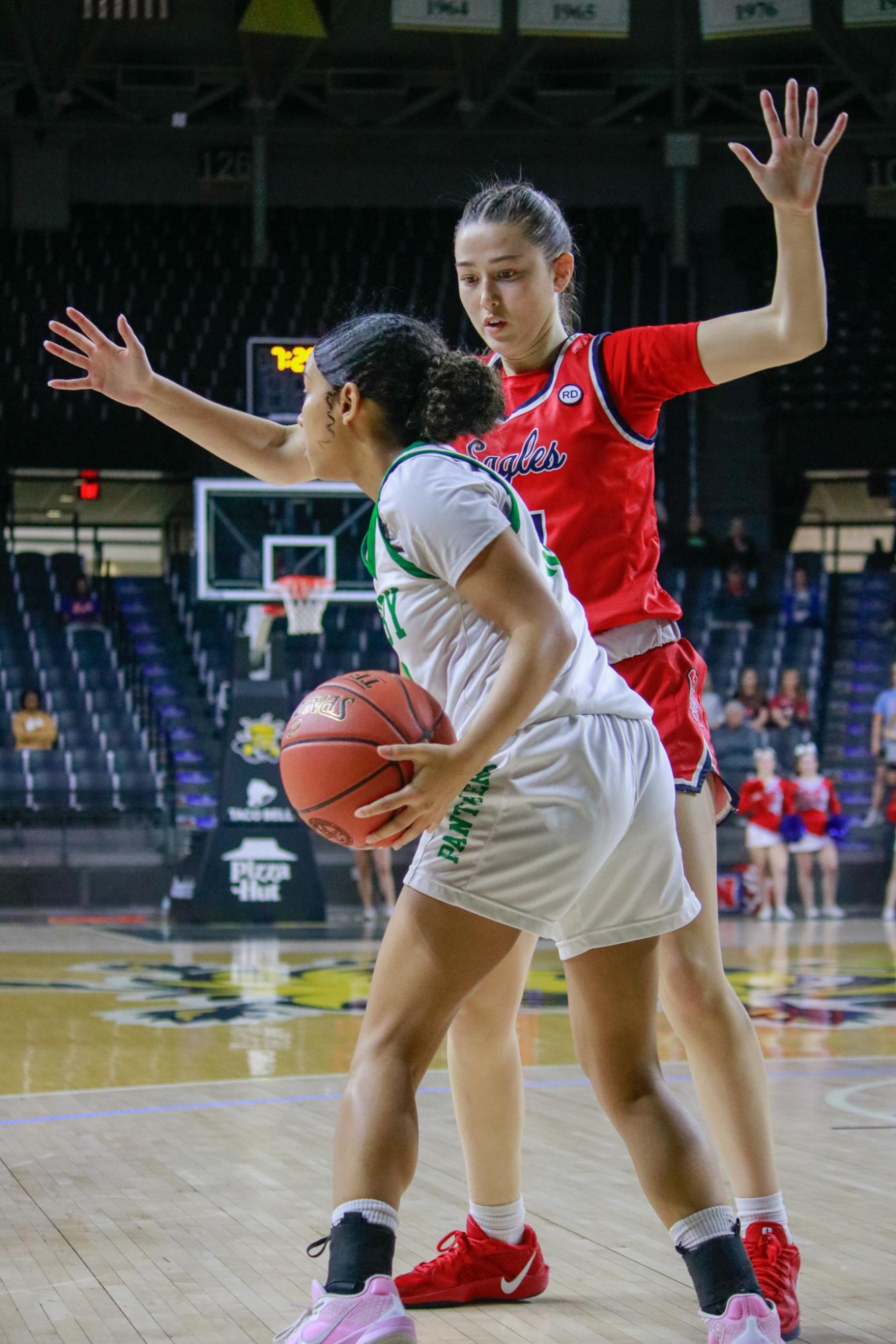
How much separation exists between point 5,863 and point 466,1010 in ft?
33.9

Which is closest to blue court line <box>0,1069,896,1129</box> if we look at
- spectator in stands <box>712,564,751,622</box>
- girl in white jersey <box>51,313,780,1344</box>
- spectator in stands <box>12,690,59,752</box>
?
girl in white jersey <box>51,313,780,1344</box>

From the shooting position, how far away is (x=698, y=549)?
17.0 m

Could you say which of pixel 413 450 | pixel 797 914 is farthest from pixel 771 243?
pixel 413 450

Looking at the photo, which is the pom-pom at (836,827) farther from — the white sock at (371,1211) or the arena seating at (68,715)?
the white sock at (371,1211)

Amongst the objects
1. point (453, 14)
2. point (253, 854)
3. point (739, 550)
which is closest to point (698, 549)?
point (739, 550)

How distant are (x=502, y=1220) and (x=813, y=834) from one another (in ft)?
32.0

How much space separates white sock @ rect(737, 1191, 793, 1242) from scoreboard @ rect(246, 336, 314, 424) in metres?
9.78

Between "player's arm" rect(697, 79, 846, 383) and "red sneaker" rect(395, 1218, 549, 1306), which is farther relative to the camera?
"red sneaker" rect(395, 1218, 549, 1306)

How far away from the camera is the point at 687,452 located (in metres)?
19.2

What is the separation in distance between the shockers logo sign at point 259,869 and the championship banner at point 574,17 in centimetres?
1011

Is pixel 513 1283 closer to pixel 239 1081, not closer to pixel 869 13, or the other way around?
pixel 239 1081

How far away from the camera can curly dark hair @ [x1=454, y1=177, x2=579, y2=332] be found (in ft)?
9.21

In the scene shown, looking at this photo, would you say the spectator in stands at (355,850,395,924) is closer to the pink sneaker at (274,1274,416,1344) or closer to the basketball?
the basketball

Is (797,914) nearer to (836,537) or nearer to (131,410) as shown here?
(836,537)
